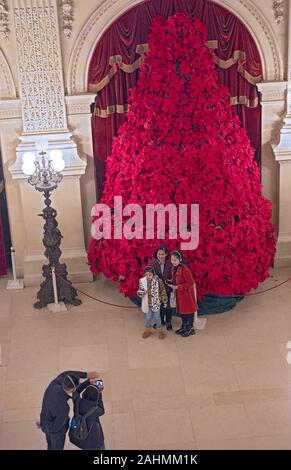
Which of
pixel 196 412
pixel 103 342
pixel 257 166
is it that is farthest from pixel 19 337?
pixel 257 166

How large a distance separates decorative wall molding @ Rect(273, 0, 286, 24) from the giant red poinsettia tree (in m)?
1.11

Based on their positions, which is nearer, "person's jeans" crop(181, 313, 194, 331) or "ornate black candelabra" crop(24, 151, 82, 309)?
"person's jeans" crop(181, 313, 194, 331)

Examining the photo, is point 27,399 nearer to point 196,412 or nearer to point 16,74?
point 196,412

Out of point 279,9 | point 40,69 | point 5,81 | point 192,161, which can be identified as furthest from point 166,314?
point 279,9

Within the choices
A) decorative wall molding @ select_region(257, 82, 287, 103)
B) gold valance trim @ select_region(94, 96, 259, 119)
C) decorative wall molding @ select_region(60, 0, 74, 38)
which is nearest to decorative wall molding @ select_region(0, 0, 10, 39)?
decorative wall molding @ select_region(60, 0, 74, 38)

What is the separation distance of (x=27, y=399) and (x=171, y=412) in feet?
5.37

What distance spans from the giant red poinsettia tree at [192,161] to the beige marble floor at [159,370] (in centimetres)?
61

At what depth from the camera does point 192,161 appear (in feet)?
33.7

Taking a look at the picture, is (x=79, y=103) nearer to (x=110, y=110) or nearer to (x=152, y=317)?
(x=110, y=110)

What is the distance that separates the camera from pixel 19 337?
1049 centimetres

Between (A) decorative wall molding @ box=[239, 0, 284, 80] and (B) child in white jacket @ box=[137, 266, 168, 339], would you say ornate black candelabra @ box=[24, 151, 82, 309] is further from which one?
(A) decorative wall molding @ box=[239, 0, 284, 80]

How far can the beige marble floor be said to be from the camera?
8516 millimetres

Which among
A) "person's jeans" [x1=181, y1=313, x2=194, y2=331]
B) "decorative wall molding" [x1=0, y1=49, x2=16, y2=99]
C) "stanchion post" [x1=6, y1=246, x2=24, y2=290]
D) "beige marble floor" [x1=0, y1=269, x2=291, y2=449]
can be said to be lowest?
"beige marble floor" [x1=0, y1=269, x2=291, y2=449]

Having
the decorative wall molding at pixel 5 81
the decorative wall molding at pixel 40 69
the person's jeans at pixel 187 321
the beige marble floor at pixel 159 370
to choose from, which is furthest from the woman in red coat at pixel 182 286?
the decorative wall molding at pixel 5 81
